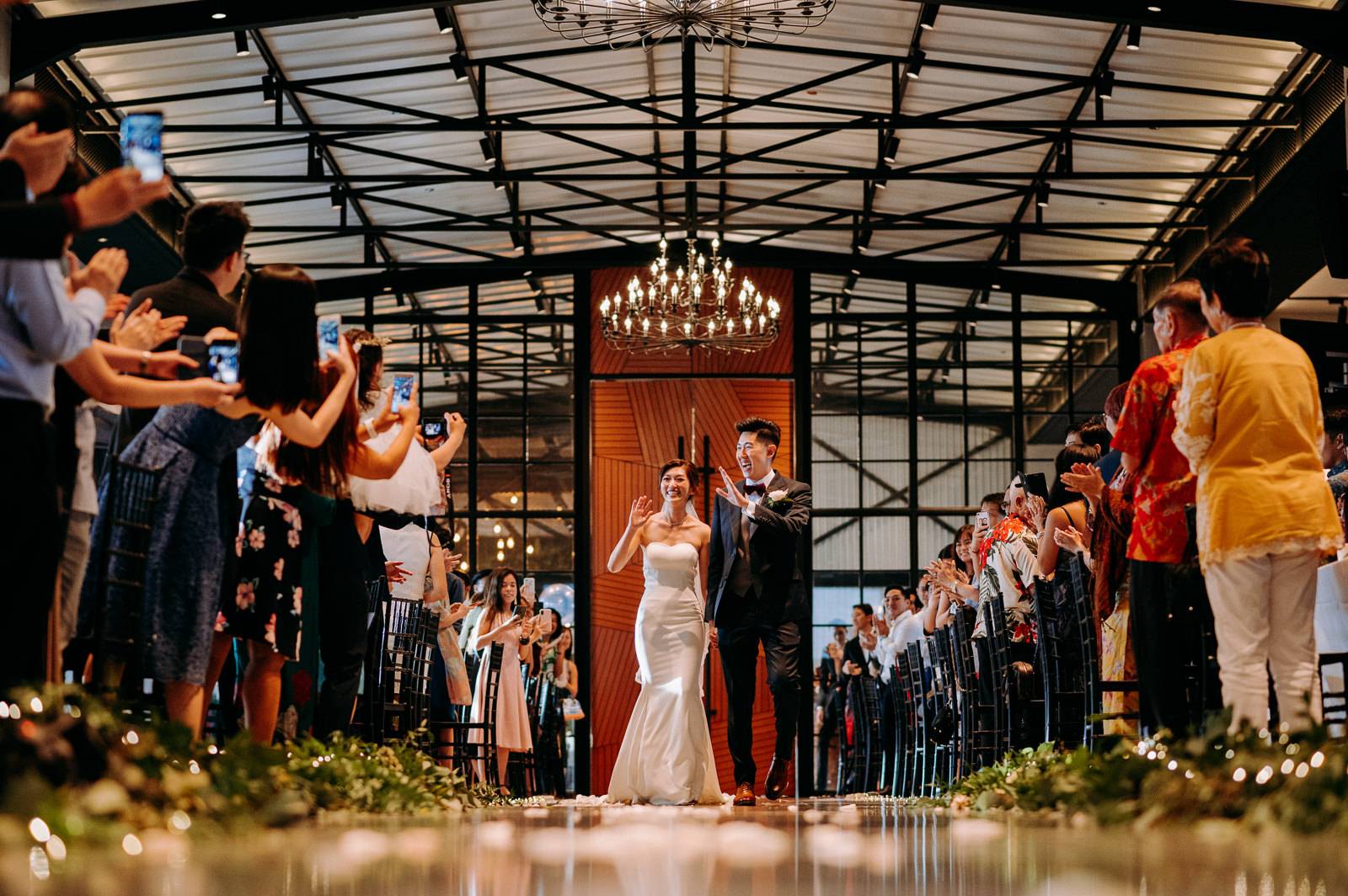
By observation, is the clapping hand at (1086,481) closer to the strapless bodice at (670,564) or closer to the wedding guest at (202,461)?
the wedding guest at (202,461)

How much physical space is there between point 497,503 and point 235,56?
696 cm

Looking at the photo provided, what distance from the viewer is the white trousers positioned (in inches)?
158

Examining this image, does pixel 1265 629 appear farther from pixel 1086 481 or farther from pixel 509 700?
pixel 509 700

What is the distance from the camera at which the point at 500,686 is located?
9.92 metres

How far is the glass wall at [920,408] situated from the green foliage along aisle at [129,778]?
13.9m

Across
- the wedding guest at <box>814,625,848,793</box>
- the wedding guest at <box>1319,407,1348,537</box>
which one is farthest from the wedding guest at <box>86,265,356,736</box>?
the wedding guest at <box>814,625,848,793</box>

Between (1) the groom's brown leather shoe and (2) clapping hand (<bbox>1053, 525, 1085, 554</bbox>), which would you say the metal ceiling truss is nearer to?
(2) clapping hand (<bbox>1053, 525, 1085, 554</bbox>)

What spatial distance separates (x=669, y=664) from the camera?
7660 millimetres

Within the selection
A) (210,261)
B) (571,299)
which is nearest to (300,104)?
(571,299)

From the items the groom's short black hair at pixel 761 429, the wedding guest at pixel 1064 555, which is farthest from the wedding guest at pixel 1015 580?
the groom's short black hair at pixel 761 429

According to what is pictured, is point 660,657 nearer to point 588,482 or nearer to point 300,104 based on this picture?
point 300,104

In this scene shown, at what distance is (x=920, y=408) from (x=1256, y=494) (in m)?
14.1

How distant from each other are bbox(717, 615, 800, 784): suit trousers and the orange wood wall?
384 inches

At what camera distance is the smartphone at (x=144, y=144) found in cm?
331
